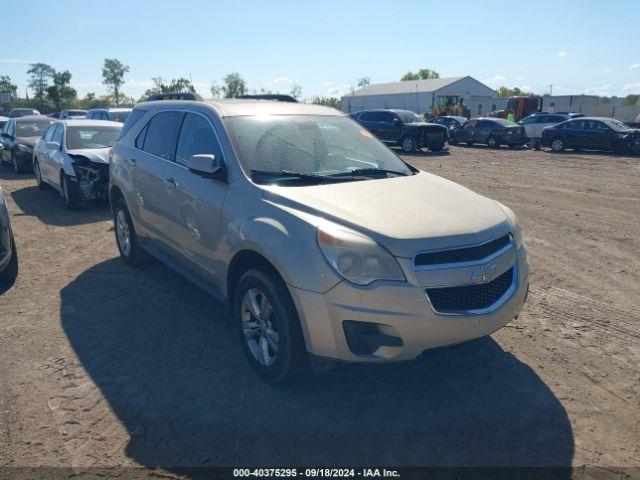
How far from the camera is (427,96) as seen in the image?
6556 cm

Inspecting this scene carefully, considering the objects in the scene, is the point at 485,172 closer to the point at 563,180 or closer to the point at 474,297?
the point at 563,180

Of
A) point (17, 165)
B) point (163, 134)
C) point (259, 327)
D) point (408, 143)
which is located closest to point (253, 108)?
point (163, 134)

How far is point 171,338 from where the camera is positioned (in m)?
4.40

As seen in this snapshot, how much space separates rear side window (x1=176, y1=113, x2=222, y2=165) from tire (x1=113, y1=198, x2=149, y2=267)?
1.55 m

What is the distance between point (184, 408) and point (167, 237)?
1.95 metres

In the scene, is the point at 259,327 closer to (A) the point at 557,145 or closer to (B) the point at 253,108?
(B) the point at 253,108

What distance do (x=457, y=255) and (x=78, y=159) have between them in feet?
26.5

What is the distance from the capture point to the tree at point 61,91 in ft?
225

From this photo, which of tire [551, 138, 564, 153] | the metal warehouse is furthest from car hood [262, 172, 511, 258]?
the metal warehouse

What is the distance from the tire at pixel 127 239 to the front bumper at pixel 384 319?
3354mm

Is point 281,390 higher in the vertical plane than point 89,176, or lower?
lower

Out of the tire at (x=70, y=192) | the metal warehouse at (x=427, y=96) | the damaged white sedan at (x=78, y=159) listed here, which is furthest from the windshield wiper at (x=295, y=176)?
the metal warehouse at (x=427, y=96)

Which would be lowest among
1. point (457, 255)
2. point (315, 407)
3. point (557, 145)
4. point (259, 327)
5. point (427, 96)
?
point (315, 407)

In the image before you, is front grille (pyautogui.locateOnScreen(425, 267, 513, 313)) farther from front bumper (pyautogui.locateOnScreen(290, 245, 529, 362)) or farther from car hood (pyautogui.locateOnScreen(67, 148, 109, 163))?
car hood (pyautogui.locateOnScreen(67, 148, 109, 163))
